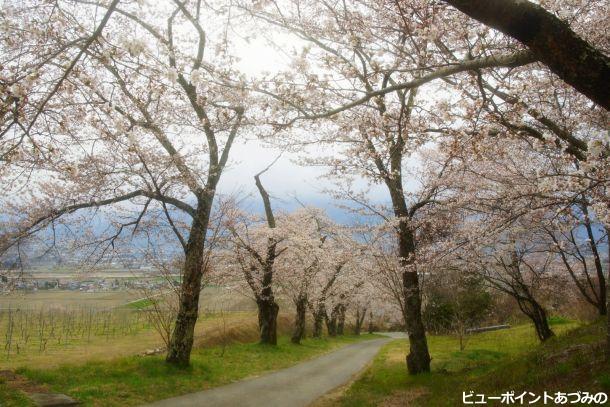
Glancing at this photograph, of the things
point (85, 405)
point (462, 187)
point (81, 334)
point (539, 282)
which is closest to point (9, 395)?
point (85, 405)

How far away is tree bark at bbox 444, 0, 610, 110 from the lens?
3242mm

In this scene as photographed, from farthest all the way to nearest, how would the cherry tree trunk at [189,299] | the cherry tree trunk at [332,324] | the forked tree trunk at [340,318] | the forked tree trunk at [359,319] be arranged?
the forked tree trunk at [359,319] → the forked tree trunk at [340,318] → the cherry tree trunk at [332,324] → the cherry tree trunk at [189,299]

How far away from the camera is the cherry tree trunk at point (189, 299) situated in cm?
1258

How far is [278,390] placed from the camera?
11.6 m

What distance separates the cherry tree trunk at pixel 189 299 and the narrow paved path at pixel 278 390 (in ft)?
6.15

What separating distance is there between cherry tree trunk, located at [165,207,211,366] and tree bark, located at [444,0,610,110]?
11.1 metres

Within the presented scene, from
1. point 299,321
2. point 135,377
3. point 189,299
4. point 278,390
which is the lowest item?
point 278,390

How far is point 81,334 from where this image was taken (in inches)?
1250

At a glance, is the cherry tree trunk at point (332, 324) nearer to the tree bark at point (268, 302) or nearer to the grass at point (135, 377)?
the tree bark at point (268, 302)

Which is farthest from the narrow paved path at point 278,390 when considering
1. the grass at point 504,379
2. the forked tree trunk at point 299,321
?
the forked tree trunk at point 299,321

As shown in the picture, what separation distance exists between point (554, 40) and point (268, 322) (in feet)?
65.6

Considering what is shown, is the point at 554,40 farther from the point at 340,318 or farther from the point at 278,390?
the point at 340,318

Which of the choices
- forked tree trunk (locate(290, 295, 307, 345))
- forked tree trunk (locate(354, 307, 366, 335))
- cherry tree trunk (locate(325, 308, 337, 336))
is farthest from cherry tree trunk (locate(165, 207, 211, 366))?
forked tree trunk (locate(354, 307, 366, 335))

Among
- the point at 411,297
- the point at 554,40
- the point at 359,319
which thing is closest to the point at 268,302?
the point at 411,297
